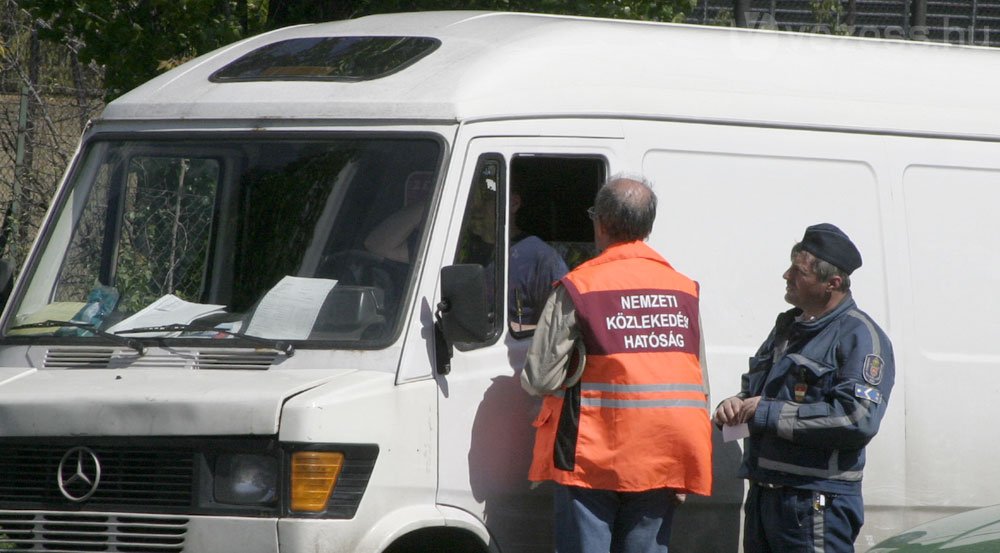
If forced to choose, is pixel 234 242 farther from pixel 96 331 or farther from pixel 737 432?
pixel 737 432

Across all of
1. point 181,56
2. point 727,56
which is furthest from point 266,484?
point 181,56

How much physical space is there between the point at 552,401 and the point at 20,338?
6.24ft

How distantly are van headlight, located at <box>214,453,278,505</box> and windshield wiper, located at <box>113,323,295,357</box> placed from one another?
1.40 feet

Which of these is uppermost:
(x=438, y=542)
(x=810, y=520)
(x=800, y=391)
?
(x=800, y=391)

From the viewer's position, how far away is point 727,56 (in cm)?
571

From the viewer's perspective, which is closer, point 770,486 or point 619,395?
point 619,395

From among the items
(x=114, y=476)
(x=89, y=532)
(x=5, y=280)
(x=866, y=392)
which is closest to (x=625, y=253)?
(x=866, y=392)

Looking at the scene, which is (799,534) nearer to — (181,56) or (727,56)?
(727,56)

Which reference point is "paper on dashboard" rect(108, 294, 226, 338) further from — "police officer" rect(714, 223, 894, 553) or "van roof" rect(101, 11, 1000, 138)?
"police officer" rect(714, 223, 894, 553)

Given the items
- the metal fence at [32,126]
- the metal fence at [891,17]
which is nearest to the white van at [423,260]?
the metal fence at [32,126]

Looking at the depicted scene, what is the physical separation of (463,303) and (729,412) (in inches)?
43.9

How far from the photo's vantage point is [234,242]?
16.9ft

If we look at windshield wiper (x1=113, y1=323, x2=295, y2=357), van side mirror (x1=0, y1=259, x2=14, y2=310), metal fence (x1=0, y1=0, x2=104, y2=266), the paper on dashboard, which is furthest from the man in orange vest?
metal fence (x1=0, y1=0, x2=104, y2=266)

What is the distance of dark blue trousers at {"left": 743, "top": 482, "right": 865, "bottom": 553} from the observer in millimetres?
4930
